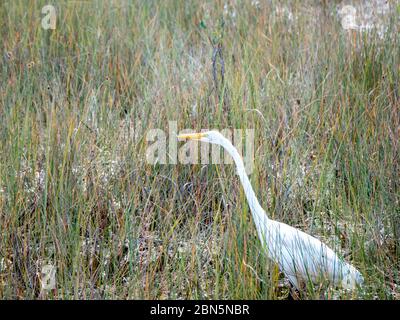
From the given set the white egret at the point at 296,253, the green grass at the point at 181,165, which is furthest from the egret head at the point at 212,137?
the green grass at the point at 181,165

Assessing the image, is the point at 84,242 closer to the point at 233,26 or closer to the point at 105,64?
the point at 105,64

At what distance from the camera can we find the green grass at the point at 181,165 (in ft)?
8.41

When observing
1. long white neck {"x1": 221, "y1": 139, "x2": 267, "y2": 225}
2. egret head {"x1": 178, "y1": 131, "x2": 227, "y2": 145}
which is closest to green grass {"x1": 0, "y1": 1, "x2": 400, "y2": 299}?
long white neck {"x1": 221, "y1": 139, "x2": 267, "y2": 225}

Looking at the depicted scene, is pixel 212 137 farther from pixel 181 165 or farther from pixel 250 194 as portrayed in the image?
pixel 181 165

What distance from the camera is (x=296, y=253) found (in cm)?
253

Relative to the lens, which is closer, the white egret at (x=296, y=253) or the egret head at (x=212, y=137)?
the white egret at (x=296, y=253)

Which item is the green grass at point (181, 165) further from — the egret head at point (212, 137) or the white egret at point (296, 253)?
the egret head at point (212, 137)

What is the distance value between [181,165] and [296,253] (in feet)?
2.91

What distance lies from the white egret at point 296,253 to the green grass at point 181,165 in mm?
59

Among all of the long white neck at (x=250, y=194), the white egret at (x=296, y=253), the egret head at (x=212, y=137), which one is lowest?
the white egret at (x=296, y=253)

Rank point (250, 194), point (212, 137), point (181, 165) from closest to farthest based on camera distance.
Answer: point (250, 194) → point (212, 137) → point (181, 165)

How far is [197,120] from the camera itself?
3.40m

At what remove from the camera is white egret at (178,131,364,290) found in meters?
2.45

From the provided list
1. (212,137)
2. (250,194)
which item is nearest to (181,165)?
(212,137)
